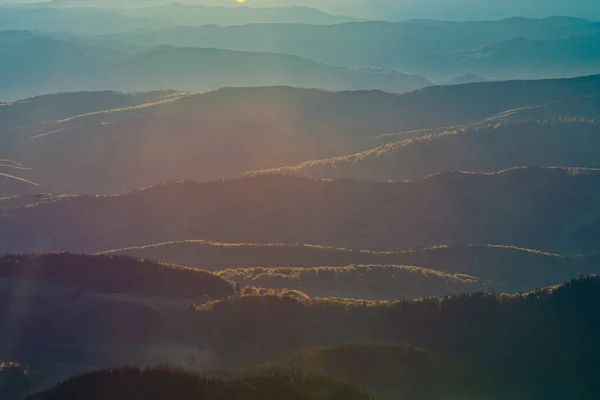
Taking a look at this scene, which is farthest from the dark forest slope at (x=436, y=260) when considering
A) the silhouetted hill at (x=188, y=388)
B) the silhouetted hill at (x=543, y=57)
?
the silhouetted hill at (x=543, y=57)

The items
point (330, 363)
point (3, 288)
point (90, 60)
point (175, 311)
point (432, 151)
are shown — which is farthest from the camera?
point (90, 60)

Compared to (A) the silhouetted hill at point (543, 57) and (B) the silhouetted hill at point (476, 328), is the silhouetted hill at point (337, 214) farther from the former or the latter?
(A) the silhouetted hill at point (543, 57)

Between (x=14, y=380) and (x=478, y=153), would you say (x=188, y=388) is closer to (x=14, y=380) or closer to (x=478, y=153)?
(x=14, y=380)

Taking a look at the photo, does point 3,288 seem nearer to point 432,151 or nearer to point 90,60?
point 432,151

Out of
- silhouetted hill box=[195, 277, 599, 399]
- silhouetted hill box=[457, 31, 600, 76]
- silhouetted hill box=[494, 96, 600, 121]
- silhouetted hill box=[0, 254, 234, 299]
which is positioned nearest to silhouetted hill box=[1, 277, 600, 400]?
silhouetted hill box=[195, 277, 599, 399]

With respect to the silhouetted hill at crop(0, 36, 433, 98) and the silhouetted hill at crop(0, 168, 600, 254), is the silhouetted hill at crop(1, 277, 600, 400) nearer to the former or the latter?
the silhouetted hill at crop(0, 168, 600, 254)

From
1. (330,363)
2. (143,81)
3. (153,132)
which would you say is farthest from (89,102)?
(330,363)
